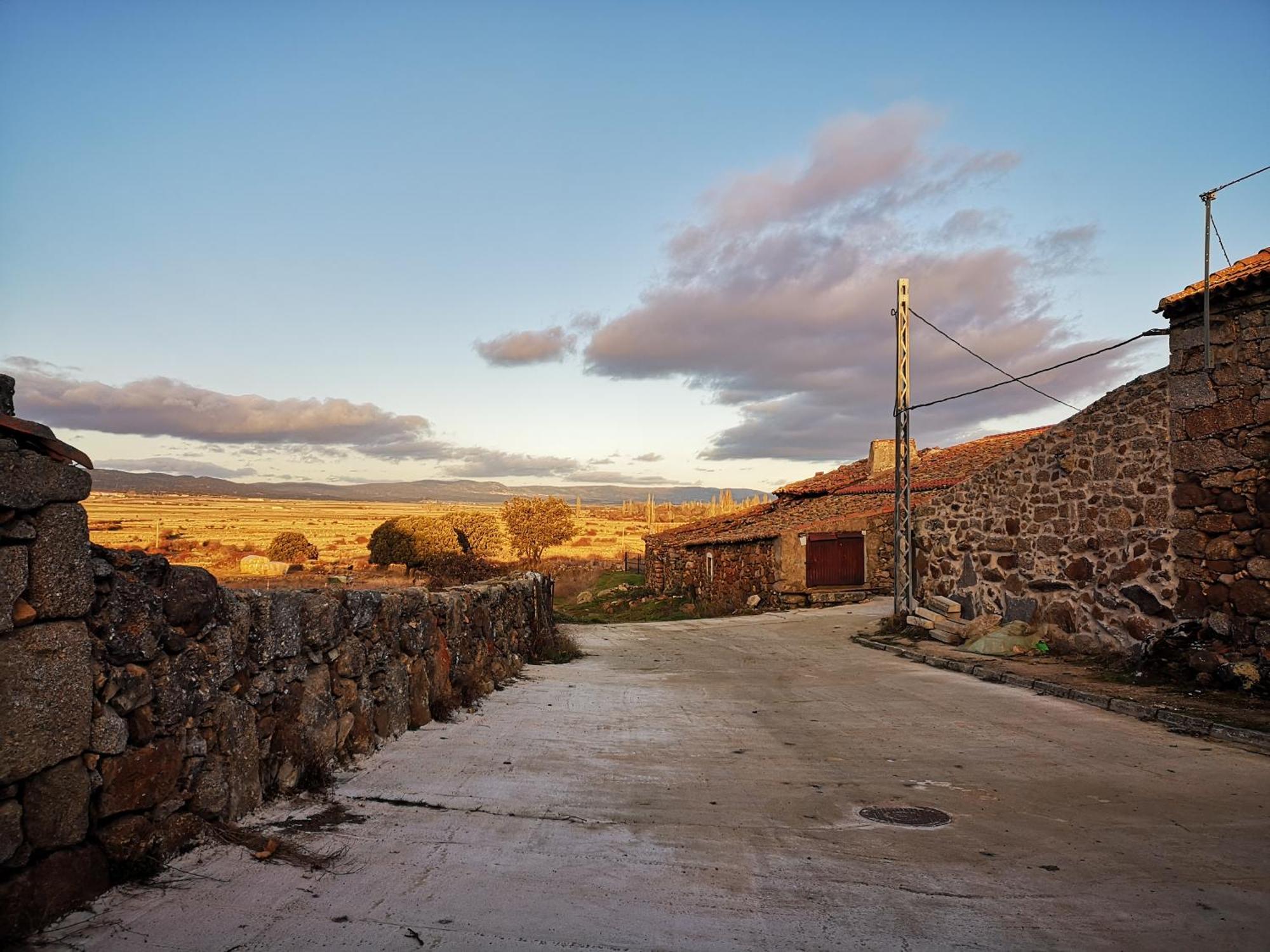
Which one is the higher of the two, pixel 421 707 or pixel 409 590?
pixel 409 590

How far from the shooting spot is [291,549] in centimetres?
3866

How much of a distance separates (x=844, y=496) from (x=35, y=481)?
29700 mm

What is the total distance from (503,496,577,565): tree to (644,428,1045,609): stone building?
9984 mm

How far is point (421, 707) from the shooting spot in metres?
7.59

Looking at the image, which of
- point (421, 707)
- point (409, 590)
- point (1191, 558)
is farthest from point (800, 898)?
point (1191, 558)

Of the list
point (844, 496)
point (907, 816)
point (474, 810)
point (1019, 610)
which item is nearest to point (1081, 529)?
point (1019, 610)

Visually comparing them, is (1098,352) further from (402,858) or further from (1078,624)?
(402,858)

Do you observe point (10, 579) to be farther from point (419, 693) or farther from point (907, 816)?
point (907, 816)

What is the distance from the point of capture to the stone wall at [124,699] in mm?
3562

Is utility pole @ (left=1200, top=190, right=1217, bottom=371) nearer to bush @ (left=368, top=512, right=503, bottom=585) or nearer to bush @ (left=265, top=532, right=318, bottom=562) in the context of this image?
bush @ (left=368, top=512, right=503, bottom=585)

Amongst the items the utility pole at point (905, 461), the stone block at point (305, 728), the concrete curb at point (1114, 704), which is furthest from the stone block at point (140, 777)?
the utility pole at point (905, 461)

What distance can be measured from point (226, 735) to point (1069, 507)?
1301cm

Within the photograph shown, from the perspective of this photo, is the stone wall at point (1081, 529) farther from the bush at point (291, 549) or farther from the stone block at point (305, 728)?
the bush at point (291, 549)

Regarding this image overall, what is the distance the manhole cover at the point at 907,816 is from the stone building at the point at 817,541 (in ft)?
57.2
